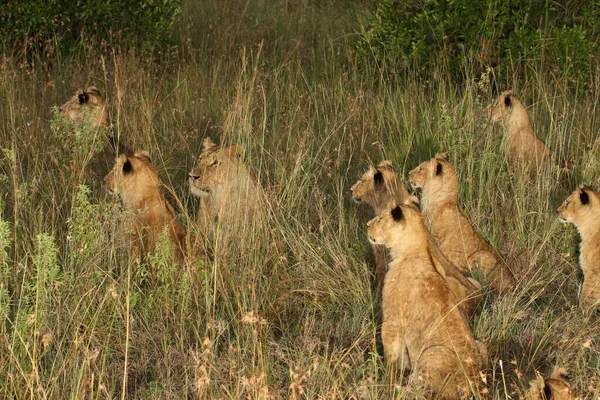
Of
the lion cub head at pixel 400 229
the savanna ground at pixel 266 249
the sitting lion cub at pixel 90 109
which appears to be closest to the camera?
the savanna ground at pixel 266 249

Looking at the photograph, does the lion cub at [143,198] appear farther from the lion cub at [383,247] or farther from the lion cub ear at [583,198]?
the lion cub ear at [583,198]

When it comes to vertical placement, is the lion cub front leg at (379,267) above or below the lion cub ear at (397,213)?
below

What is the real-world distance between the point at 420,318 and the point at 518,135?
335 centimetres

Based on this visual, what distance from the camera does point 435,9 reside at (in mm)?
9625

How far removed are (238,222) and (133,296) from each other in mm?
1167

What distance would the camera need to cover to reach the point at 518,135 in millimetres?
8195

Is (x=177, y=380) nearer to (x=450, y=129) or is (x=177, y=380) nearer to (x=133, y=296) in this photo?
(x=133, y=296)

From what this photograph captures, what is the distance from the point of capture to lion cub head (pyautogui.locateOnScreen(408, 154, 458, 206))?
6754 millimetres

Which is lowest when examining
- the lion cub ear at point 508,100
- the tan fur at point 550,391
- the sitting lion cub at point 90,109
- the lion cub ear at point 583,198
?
the sitting lion cub at point 90,109

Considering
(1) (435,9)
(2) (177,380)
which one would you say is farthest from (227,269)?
(1) (435,9)

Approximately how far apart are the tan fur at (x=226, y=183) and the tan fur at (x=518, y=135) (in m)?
2.02

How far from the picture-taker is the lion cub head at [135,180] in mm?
6680

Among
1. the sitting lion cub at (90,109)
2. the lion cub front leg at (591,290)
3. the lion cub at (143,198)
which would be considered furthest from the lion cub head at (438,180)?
the sitting lion cub at (90,109)

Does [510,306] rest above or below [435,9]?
below
